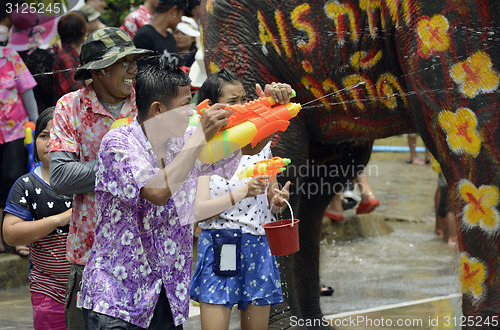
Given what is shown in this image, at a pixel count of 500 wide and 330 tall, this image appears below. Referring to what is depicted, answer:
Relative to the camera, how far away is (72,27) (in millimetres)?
6082

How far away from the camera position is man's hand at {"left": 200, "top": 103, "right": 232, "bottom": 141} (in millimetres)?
2564

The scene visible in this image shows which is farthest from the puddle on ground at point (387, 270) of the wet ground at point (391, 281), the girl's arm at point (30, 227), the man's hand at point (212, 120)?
the man's hand at point (212, 120)

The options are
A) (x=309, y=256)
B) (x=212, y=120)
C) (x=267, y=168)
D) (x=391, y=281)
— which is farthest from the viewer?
(x=391, y=281)

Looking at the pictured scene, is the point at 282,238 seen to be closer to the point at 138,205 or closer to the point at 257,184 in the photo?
the point at 257,184

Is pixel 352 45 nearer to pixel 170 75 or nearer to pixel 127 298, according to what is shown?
pixel 170 75

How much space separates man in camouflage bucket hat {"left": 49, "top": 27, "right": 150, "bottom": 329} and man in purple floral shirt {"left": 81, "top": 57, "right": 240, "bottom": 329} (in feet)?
0.98

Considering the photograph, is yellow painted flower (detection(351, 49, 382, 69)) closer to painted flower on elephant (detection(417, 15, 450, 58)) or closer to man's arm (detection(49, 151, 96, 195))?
painted flower on elephant (detection(417, 15, 450, 58))

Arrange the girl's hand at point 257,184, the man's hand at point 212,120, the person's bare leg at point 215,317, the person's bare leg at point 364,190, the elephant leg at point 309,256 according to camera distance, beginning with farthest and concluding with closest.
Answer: the person's bare leg at point 364,190
the elephant leg at point 309,256
the person's bare leg at point 215,317
the girl's hand at point 257,184
the man's hand at point 212,120

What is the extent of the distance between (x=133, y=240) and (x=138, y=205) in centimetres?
11

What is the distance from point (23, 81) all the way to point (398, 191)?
537cm

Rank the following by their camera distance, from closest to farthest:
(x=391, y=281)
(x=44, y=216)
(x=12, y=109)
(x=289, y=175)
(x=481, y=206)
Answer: (x=481, y=206), (x=44, y=216), (x=289, y=175), (x=12, y=109), (x=391, y=281)

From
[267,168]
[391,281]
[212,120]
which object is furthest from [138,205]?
[391,281]

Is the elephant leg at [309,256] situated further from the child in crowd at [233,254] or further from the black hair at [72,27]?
the black hair at [72,27]

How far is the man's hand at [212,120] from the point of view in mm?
2564
